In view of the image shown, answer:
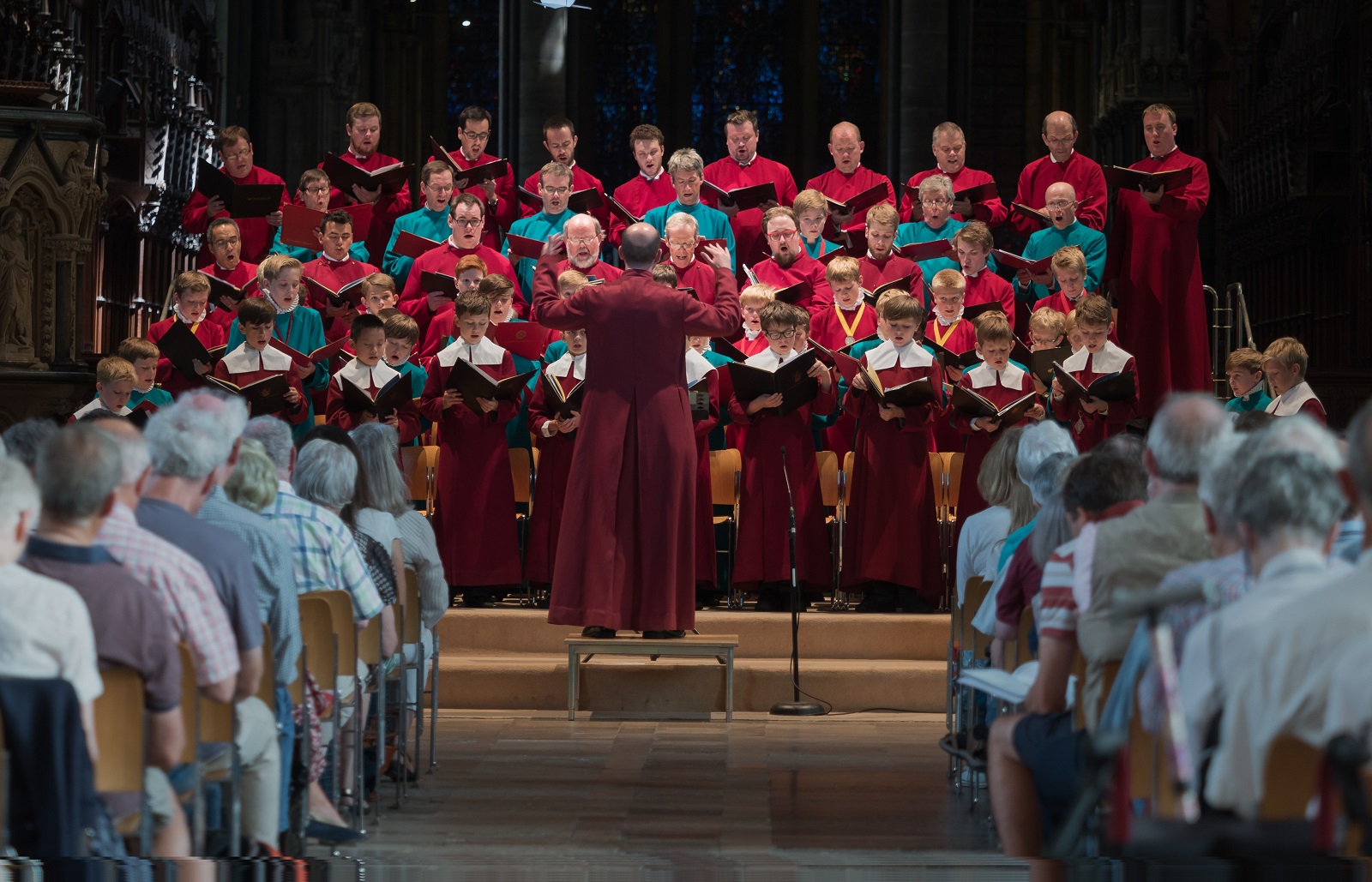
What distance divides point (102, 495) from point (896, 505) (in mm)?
5248

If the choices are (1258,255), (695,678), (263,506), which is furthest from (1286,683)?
(1258,255)

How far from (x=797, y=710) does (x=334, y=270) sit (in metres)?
3.84

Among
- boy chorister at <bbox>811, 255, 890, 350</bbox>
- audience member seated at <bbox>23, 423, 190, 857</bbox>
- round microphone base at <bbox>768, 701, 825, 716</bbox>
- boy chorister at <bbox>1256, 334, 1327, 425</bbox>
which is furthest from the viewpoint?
boy chorister at <bbox>811, 255, 890, 350</bbox>

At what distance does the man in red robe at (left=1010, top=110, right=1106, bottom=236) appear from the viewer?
10289 mm

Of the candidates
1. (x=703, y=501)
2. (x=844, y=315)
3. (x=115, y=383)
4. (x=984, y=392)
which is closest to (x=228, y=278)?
(x=115, y=383)

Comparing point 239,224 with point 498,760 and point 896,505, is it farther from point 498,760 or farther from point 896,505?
point 498,760

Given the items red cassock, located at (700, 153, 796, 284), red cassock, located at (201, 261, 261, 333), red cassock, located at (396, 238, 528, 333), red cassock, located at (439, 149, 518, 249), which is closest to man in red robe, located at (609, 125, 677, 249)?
red cassock, located at (700, 153, 796, 284)

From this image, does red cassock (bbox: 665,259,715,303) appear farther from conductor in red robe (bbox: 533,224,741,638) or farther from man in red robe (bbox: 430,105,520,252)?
conductor in red robe (bbox: 533,224,741,638)

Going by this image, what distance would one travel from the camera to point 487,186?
1060 cm

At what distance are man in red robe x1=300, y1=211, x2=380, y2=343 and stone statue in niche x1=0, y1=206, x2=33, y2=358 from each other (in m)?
2.15

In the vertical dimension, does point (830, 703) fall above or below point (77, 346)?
below

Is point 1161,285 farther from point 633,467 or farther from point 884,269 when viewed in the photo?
point 633,467

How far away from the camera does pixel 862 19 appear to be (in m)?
25.0

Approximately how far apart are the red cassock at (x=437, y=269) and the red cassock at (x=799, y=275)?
1.27m
